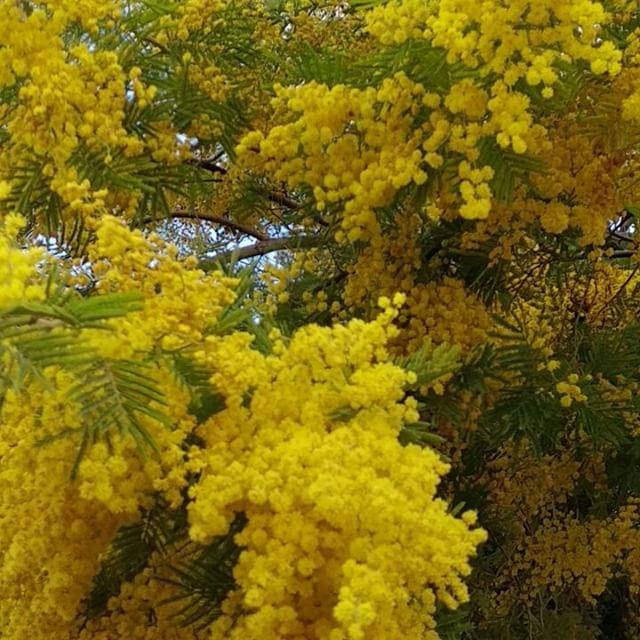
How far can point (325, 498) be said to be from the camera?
5.99ft

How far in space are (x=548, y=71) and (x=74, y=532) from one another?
5.09 feet

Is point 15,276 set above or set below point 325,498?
above

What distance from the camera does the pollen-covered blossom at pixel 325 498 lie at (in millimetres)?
1866

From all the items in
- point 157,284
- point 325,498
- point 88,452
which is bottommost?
point 325,498

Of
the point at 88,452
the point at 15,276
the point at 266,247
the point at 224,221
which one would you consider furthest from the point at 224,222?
the point at 15,276

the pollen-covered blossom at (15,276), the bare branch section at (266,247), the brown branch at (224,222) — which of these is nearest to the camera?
the pollen-covered blossom at (15,276)

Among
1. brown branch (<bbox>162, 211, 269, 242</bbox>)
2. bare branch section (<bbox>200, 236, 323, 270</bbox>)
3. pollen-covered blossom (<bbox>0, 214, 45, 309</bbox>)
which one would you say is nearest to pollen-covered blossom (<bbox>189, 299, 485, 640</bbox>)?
pollen-covered blossom (<bbox>0, 214, 45, 309</bbox>)

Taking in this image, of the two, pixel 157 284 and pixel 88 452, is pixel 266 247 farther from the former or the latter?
pixel 88 452

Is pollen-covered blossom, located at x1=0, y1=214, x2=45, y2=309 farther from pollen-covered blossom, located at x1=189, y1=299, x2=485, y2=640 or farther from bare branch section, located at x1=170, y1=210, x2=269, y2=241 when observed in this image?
bare branch section, located at x1=170, y1=210, x2=269, y2=241

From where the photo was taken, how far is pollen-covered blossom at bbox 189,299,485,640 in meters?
1.87

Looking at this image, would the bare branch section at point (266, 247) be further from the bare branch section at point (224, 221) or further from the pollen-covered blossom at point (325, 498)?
the pollen-covered blossom at point (325, 498)

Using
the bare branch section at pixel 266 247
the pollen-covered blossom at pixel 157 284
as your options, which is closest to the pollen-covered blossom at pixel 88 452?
the pollen-covered blossom at pixel 157 284

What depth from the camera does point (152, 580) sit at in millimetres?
2311

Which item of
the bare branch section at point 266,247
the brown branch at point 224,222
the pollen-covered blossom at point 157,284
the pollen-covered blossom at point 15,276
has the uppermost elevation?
the brown branch at point 224,222
